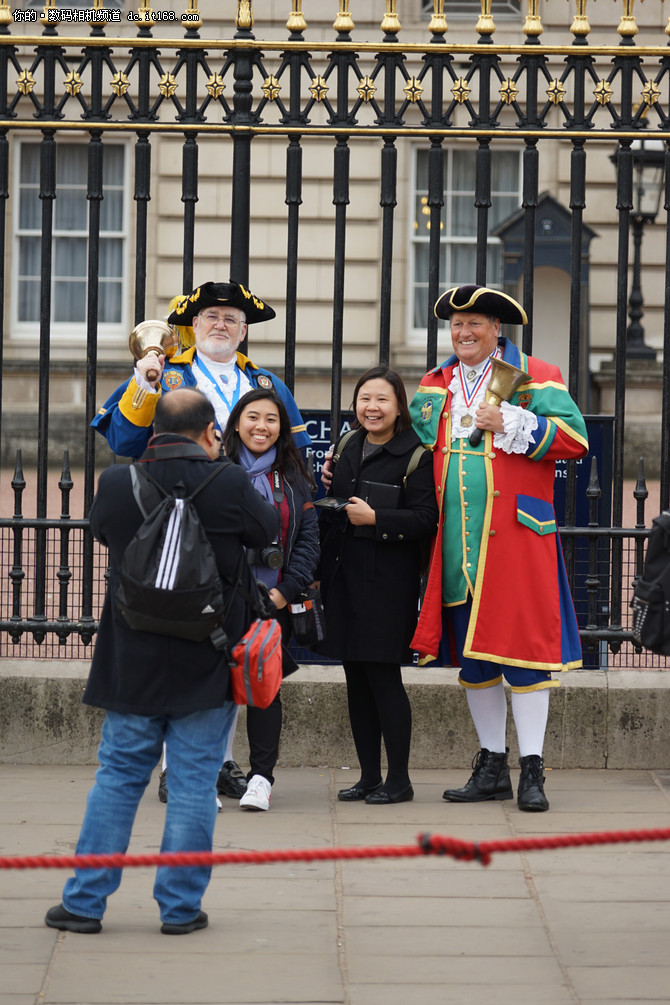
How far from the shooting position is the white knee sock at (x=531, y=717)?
17.3 feet

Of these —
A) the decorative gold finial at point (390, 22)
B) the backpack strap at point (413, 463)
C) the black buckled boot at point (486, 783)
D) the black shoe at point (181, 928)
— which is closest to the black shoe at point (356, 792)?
the black buckled boot at point (486, 783)

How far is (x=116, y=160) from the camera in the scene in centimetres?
1595

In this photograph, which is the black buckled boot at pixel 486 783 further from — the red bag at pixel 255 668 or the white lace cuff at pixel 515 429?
the red bag at pixel 255 668

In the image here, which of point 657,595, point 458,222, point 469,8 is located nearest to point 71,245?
point 458,222

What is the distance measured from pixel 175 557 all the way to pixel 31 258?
13185 mm

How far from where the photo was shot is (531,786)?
5.24 metres

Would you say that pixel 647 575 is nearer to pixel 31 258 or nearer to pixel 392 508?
pixel 392 508

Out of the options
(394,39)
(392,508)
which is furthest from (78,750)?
(394,39)

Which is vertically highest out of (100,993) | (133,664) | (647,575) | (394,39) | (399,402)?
(394,39)

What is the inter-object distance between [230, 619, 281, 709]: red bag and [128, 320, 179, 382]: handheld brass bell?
1.49 meters

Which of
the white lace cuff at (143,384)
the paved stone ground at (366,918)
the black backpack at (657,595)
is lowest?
the paved stone ground at (366,918)

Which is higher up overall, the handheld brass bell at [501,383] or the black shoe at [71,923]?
the handheld brass bell at [501,383]

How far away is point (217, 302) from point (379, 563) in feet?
3.80

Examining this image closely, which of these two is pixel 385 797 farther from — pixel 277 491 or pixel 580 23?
pixel 580 23
